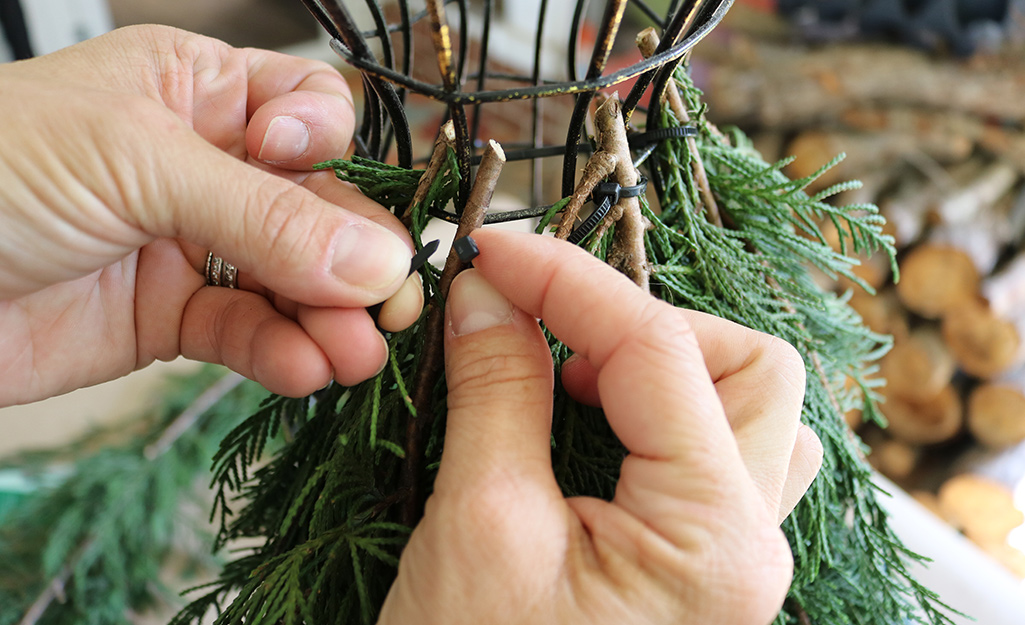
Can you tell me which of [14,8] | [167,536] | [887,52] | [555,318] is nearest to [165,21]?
[14,8]

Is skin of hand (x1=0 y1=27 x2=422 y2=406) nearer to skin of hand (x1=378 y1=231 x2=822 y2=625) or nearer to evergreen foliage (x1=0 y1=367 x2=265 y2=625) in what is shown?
skin of hand (x1=378 y1=231 x2=822 y2=625)

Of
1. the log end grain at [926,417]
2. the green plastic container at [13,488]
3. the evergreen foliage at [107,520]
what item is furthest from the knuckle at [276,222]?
the log end grain at [926,417]

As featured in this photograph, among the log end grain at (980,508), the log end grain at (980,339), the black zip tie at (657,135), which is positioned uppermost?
the black zip tie at (657,135)

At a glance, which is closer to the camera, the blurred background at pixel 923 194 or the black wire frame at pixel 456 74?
the black wire frame at pixel 456 74

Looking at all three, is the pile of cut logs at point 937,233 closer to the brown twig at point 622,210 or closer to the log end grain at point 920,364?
the log end grain at point 920,364

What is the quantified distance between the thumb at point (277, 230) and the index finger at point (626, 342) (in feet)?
0.28

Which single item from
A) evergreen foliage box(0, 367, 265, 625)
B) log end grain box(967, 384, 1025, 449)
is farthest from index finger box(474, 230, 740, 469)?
log end grain box(967, 384, 1025, 449)

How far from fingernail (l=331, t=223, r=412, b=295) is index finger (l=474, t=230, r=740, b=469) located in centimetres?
7

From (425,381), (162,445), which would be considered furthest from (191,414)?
(425,381)

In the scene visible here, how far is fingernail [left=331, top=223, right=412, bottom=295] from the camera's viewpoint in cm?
50

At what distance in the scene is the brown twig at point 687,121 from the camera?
0.61 metres

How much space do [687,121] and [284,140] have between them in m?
0.40

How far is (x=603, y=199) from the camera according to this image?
0.58m

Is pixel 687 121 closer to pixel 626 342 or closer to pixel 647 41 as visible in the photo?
pixel 647 41
